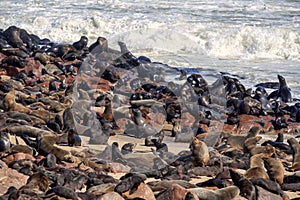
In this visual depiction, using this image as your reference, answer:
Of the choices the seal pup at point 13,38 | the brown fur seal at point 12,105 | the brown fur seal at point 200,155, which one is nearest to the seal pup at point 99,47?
the seal pup at point 13,38

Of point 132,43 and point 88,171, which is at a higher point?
point 88,171

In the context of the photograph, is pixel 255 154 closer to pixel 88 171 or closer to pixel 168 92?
pixel 88 171

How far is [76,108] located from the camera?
34.0 feet

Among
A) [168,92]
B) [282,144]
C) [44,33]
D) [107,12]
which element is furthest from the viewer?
[107,12]

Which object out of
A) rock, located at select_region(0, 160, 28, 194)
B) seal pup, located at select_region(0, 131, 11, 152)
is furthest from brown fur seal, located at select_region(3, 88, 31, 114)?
rock, located at select_region(0, 160, 28, 194)

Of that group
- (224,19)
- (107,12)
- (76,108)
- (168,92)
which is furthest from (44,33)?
(76,108)

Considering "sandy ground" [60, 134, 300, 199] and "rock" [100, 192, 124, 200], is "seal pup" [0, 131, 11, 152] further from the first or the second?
"rock" [100, 192, 124, 200]

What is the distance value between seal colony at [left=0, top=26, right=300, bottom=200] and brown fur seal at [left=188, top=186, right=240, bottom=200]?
0.5 inches

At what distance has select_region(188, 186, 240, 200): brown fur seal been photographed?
6.38m

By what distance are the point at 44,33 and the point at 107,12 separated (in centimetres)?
434

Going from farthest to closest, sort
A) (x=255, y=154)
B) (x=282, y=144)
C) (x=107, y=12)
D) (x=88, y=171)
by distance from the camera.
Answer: (x=107, y=12)
(x=282, y=144)
(x=255, y=154)
(x=88, y=171)

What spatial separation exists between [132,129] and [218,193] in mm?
3633

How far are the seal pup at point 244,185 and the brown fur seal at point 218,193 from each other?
0.58 feet

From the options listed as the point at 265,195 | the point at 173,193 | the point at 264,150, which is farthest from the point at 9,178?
the point at 264,150
